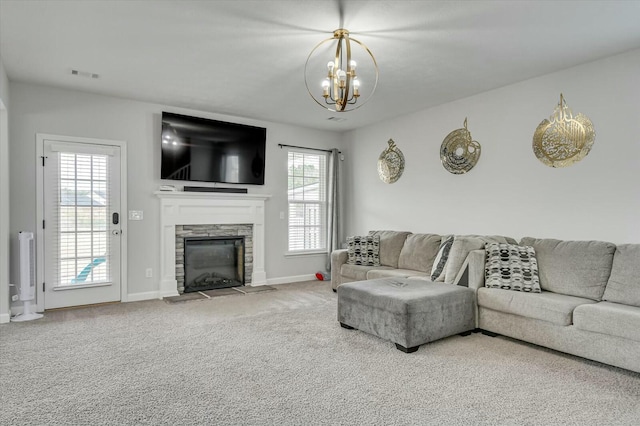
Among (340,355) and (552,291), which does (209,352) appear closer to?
(340,355)

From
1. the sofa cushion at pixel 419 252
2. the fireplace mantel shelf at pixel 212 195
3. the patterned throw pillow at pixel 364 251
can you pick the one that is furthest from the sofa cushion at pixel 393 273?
the fireplace mantel shelf at pixel 212 195

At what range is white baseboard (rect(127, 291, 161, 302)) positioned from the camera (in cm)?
503

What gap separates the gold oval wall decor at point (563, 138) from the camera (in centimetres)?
379

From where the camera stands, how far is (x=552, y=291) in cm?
351

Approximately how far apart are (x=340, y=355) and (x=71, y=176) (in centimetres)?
385

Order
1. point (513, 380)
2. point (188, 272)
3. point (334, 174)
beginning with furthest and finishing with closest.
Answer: point (334, 174) → point (188, 272) → point (513, 380)

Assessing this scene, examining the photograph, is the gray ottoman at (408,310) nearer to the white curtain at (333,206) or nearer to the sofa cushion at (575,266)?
the sofa cushion at (575,266)

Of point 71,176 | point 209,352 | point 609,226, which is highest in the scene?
point 71,176

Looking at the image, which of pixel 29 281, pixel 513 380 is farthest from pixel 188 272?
pixel 513 380

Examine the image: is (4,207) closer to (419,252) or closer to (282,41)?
(282,41)

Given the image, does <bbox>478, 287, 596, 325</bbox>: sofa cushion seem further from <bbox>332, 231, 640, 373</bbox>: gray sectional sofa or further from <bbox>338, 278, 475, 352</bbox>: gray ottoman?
<bbox>338, 278, 475, 352</bbox>: gray ottoman

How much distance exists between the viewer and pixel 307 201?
6.67 metres

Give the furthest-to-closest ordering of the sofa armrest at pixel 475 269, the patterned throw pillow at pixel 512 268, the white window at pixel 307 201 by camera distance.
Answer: the white window at pixel 307 201 → the sofa armrest at pixel 475 269 → the patterned throw pillow at pixel 512 268

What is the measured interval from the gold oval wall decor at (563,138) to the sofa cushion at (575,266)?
35.6 inches
